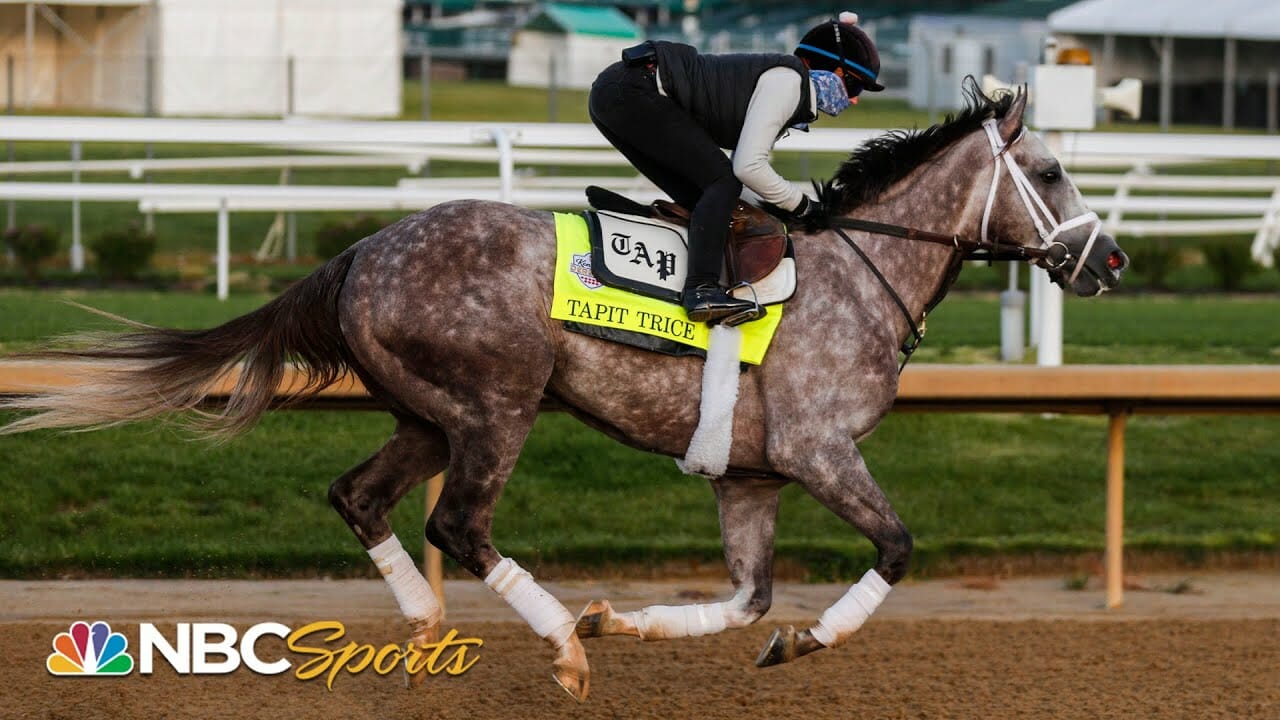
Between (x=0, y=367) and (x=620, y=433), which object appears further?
(x=0, y=367)

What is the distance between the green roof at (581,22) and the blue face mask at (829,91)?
2970 cm

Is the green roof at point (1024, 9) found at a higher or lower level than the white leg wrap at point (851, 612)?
higher

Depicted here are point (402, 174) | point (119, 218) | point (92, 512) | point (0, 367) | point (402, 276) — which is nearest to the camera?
point (402, 276)

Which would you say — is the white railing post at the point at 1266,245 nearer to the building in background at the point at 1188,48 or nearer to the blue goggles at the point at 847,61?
the blue goggles at the point at 847,61

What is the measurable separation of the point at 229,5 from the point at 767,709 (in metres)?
18.2

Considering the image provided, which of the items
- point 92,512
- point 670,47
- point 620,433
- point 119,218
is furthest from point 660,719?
point 119,218

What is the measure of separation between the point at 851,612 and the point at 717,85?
139 centimetres

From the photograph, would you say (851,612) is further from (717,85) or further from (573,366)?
(717,85)

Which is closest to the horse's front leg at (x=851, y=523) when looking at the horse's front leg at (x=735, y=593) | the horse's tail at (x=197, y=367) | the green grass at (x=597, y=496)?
the horse's front leg at (x=735, y=593)

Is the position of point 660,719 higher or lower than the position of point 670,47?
lower

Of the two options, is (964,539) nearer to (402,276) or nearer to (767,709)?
(767,709)

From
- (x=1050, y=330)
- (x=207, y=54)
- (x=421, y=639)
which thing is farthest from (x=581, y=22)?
(x=421, y=639)

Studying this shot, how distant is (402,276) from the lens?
13.7ft

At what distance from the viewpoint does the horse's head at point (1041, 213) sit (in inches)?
178
